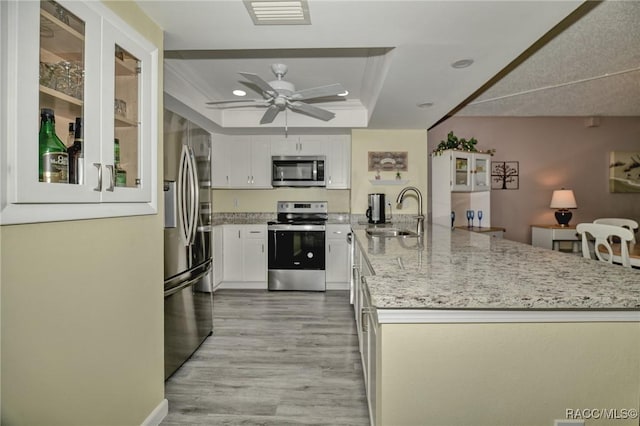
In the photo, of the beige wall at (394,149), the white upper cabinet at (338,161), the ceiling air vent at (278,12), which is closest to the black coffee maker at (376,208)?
the beige wall at (394,149)

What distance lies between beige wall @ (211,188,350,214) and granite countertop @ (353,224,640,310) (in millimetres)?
3492

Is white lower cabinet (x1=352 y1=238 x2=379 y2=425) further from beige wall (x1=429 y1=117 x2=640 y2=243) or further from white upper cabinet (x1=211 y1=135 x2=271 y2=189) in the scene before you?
beige wall (x1=429 y1=117 x2=640 y2=243)

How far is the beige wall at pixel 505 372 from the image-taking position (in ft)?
3.81

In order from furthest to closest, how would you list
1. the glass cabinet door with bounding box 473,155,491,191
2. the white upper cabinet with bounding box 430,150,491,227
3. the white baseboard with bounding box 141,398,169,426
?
the glass cabinet door with bounding box 473,155,491,191 < the white upper cabinet with bounding box 430,150,491,227 < the white baseboard with bounding box 141,398,169,426

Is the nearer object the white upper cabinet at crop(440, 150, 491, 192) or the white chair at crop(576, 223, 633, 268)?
the white chair at crop(576, 223, 633, 268)

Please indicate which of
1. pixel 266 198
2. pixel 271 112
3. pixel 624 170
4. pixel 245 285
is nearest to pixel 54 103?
pixel 271 112

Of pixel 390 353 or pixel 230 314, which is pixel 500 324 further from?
pixel 230 314

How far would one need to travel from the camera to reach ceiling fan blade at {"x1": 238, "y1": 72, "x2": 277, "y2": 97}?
2.33 metres

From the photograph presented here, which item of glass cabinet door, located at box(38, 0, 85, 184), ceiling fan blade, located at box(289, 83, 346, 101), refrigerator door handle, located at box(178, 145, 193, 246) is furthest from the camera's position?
ceiling fan blade, located at box(289, 83, 346, 101)

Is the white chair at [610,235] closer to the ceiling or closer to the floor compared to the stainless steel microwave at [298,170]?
closer to the floor

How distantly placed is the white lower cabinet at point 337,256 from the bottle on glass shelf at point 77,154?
3.59m

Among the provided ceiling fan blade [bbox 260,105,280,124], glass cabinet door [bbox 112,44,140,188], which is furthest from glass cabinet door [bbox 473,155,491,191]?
glass cabinet door [bbox 112,44,140,188]

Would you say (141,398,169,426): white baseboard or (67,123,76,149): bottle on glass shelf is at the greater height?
(67,123,76,149): bottle on glass shelf

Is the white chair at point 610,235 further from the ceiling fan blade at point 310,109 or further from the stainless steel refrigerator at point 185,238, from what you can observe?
the stainless steel refrigerator at point 185,238
